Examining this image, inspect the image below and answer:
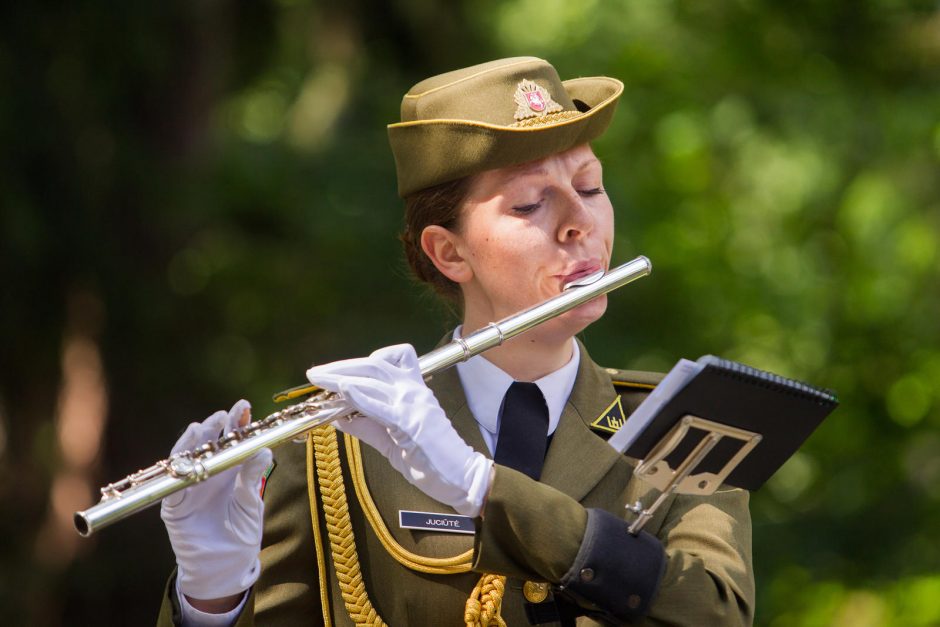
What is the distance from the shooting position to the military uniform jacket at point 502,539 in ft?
9.76

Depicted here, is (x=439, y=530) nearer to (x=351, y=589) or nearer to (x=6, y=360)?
(x=351, y=589)

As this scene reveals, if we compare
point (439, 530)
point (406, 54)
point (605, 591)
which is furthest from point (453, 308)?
point (406, 54)

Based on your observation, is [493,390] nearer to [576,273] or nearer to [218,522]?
[576,273]

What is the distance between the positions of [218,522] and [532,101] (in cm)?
121

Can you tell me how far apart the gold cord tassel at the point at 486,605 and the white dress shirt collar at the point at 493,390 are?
0.33 metres

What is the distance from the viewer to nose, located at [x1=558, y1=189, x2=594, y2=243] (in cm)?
343

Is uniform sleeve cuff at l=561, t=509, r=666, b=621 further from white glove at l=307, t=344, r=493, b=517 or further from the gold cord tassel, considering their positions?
the gold cord tassel

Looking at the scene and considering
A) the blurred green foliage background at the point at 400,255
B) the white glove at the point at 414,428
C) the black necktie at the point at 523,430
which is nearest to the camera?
the white glove at the point at 414,428

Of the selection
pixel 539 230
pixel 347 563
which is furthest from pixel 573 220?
pixel 347 563

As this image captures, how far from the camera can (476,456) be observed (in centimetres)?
303

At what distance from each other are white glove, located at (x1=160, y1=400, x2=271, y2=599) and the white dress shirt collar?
0.57m

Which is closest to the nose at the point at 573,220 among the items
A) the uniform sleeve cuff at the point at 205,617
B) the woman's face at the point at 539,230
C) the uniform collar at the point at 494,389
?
the woman's face at the point at 539,230

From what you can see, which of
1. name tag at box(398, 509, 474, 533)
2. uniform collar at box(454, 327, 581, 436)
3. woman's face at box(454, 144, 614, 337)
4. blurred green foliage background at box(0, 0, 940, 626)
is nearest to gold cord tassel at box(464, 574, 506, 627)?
name tag at box(398, 509, 474, 533)

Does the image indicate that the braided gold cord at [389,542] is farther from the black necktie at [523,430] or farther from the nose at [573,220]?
the nose at [573,220]
